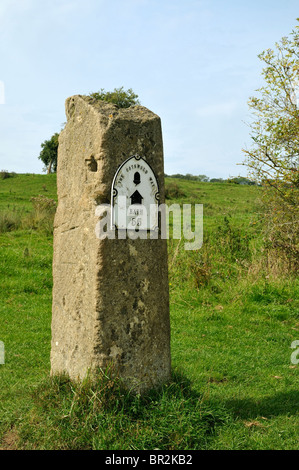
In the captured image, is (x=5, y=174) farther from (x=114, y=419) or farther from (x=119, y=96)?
(x=114, y=419)

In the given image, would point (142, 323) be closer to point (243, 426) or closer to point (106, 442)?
point (106, 442)

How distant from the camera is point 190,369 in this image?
18.8ft

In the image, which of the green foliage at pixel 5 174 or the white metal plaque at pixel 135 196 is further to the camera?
the green foliage at pixel 5 174

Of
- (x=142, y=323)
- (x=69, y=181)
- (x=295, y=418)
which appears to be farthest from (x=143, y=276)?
(x=295, y=418)

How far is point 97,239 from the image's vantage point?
4.02 metres

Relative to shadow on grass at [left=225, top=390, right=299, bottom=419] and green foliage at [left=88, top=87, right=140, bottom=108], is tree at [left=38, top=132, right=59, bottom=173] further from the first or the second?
shadow on grass at [left=225, top=390, right=299, bottom=419]

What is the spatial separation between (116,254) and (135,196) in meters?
0.59

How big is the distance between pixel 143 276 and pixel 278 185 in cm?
604

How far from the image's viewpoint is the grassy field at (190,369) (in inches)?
153

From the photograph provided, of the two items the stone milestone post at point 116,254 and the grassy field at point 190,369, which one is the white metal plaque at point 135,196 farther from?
the grassy field at point 190,369

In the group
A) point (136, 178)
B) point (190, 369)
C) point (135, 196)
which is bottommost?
point (190, 369)

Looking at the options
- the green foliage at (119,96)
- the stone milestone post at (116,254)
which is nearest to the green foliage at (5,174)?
the green foliage at (119,96)

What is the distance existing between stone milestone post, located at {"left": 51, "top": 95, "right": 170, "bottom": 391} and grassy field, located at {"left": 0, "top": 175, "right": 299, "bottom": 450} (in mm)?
261

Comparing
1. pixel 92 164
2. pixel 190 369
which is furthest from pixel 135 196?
pixel 190 369
